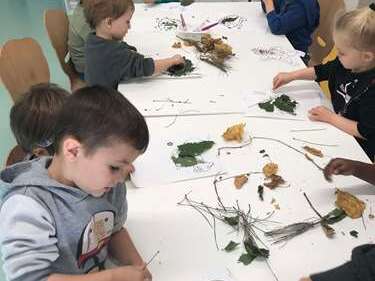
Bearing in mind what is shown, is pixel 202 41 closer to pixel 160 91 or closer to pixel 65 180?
pixel 160 91

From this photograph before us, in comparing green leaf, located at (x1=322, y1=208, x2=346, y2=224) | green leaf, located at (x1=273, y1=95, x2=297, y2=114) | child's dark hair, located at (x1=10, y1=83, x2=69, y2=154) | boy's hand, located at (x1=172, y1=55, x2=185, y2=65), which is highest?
child's dark hair, located at (x1=10, y1=83, x2=69, y2=154)

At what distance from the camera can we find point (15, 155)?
4.67 ft

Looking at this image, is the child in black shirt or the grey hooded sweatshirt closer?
the grey hooded sweatshirt

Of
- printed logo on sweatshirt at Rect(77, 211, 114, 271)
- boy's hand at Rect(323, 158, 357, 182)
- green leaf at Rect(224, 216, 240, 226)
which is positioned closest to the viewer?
printed logo on sweatshirt at Rect(77, 211, 114, 271)

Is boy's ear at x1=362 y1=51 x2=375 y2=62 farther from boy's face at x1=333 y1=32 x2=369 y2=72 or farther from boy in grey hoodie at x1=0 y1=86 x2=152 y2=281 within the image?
boy in grey hoodie at x1=0 y1=86 x2=152 y2=281

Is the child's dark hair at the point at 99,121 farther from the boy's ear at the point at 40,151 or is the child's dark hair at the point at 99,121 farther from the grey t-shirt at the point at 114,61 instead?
the grey t-shirt at the point at 114,61

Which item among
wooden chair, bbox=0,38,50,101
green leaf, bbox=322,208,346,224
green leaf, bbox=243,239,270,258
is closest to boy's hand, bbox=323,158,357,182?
green leaf, bbox=322,208,346,224

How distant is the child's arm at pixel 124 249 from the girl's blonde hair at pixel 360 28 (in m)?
1.13

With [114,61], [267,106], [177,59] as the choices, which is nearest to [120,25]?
[114,61]

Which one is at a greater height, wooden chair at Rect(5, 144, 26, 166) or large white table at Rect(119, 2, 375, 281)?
wooden chair at Rect(5, 144, 26, 166)

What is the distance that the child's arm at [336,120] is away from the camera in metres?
1.57

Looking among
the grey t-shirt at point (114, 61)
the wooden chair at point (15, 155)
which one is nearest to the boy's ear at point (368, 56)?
the grey t-shirt at point (114, 61)

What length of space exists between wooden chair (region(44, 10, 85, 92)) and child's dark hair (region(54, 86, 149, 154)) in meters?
1.42

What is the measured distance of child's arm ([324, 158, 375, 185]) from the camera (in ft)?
4.14
